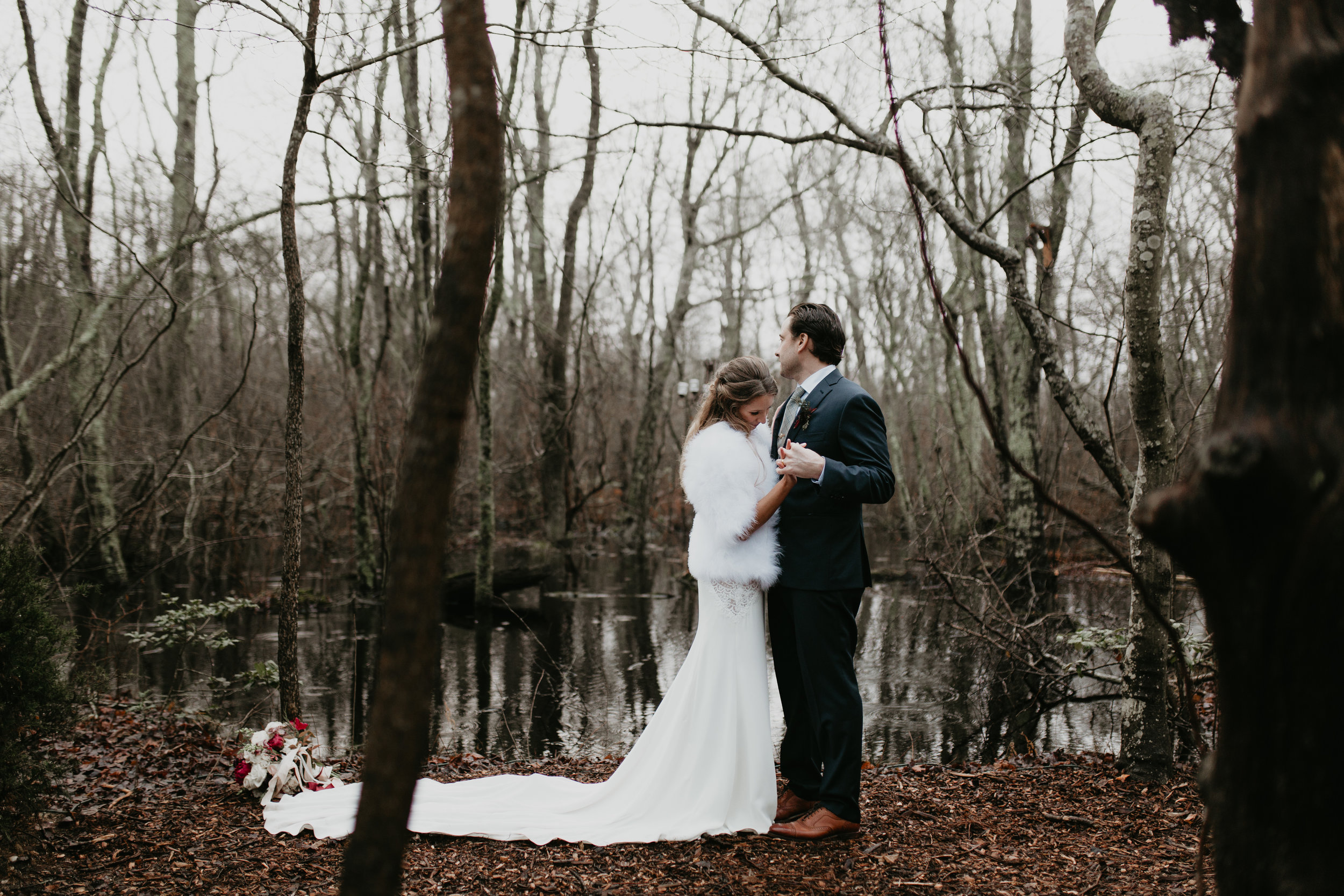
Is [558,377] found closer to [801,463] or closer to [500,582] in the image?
[500,582]

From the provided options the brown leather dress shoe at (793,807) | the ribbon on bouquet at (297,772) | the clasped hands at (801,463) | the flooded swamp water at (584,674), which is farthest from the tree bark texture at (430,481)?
the flooded swamp water at (584,674)

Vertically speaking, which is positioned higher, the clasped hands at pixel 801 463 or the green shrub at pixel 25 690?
the clasped hands at pixel 801 463

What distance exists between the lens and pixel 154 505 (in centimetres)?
1341

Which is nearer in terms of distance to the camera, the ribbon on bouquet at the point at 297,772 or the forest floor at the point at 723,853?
the forest floor at the point at 723,853

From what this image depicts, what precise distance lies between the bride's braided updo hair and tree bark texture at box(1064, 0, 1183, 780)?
1.70m

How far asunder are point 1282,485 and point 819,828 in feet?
8.46

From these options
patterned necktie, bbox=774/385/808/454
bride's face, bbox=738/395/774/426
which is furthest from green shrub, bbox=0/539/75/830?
patterned necktie, bbox=774/385/808/454

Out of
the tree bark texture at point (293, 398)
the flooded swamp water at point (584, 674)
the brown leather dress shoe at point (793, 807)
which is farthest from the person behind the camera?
the flooded swamp water at point (584, 674)

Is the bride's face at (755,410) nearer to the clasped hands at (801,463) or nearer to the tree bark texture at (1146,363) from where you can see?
the clasped hands at (801,463)

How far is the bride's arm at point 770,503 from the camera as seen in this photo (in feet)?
12.1

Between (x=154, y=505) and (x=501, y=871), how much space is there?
1273cm

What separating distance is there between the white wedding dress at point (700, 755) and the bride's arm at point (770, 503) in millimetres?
38

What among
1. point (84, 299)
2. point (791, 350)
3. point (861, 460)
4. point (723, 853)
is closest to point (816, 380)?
point (791, 350)

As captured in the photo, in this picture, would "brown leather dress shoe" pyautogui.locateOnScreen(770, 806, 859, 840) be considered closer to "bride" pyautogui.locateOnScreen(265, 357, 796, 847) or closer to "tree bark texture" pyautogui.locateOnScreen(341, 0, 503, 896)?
"bride" pyautogui.locateOnScreen(265, 357, 796, 847)
